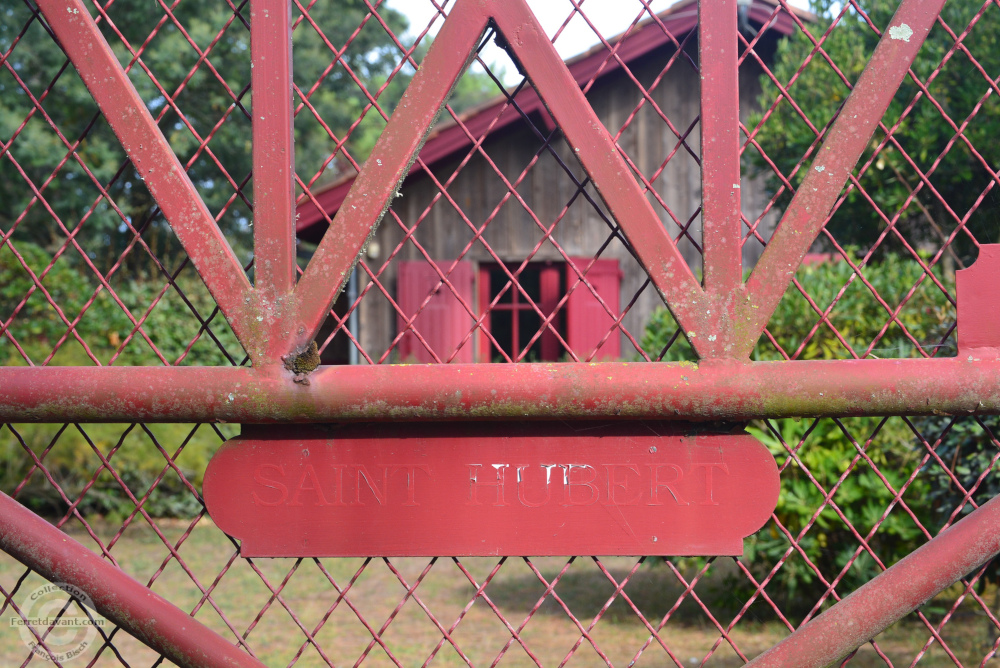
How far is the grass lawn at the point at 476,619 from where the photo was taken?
4.73m

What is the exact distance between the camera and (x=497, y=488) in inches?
77.0

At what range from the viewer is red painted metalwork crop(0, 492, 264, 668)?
1945mm

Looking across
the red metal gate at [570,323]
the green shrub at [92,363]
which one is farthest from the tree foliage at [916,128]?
the green shrub at [92,363]

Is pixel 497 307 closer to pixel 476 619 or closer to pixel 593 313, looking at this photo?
pixel 593 313

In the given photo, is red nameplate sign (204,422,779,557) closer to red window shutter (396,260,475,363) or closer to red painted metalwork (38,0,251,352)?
red painted metalwork (38,0,251,352)

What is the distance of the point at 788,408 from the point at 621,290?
24.1ft

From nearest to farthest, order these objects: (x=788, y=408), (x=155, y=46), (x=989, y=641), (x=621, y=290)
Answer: (x=788, y=408)
(x=989, y=641)
(x=621, y=290)
(x=155, y=46)

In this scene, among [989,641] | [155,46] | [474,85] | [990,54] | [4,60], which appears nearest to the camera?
[4,60]

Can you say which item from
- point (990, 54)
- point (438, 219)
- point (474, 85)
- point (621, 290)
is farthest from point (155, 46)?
point (474, 85)

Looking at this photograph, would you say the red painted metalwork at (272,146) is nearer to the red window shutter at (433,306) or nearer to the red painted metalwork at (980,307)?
the red painted metalwork at (980,307)

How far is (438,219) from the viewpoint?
918 cm

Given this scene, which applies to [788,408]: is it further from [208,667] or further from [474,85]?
[474,85]

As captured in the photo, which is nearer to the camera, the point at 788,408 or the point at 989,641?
the point at 788,408

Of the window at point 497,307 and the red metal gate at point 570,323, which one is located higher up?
the window at point 497,307
